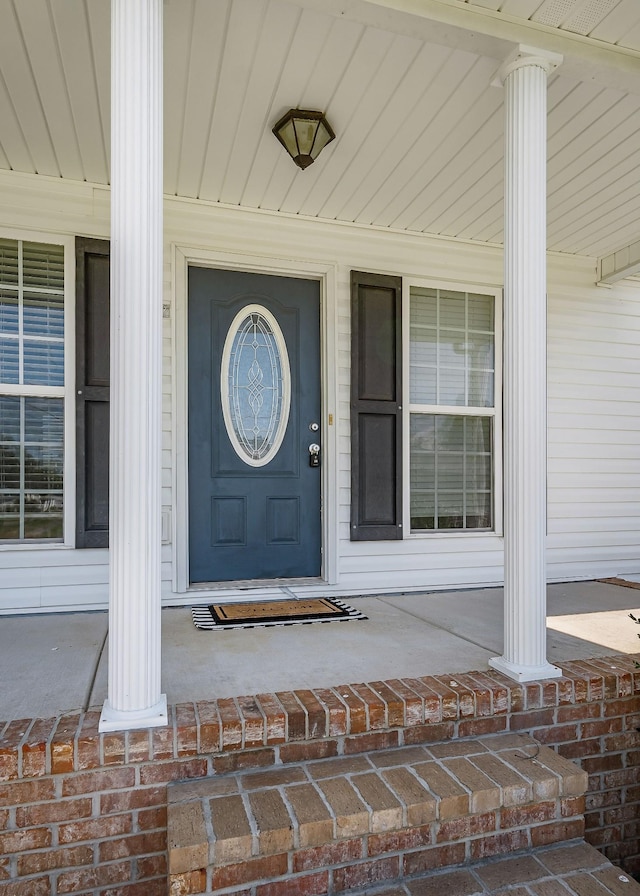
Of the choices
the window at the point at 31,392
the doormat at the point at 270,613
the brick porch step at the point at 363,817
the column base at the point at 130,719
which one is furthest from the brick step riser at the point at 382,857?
the window at the point at 31,392

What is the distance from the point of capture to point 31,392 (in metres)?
3.12

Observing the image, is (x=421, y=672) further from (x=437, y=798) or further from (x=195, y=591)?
(x=195, y=591)

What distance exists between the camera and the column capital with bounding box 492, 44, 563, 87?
2.15m

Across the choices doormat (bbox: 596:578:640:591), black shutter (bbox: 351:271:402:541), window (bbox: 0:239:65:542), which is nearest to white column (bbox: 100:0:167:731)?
window (bbox: 0:239:65:542)

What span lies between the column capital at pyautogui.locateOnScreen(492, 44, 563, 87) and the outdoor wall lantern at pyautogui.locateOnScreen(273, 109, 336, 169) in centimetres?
82

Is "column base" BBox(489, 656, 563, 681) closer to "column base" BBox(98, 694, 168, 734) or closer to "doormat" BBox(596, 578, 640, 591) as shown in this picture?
"column base" BBox(98, 694, 168, 734)

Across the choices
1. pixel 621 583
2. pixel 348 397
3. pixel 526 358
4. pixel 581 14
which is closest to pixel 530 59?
pixel 581 14

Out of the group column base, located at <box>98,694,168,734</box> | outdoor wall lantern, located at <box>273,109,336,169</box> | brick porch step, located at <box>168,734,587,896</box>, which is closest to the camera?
brick porch step, located at <box>168,734,587,896</box>

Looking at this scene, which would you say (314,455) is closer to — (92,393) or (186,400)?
(186,400)

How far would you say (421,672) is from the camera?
7.04 feet

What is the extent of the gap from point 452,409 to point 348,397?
773 mm

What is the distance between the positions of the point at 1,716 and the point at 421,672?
138 centimetres

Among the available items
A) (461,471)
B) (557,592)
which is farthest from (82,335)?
(557,592)

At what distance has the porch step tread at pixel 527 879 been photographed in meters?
1.49
